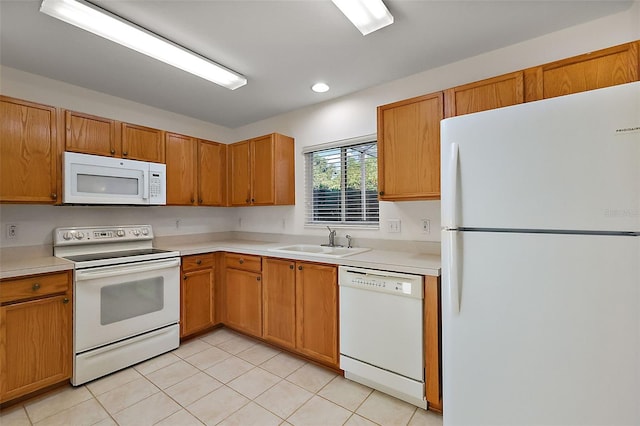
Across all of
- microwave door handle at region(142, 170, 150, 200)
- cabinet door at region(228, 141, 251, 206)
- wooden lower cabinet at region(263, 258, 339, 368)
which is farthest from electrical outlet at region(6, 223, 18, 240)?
wooden lower cabinet at region(263, 258, 339, 368)

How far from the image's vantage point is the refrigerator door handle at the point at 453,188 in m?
1.45

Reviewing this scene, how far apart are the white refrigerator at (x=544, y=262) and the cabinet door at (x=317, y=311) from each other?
35.3 inches

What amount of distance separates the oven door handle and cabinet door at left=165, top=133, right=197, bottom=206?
714mm

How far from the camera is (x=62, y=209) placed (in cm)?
256

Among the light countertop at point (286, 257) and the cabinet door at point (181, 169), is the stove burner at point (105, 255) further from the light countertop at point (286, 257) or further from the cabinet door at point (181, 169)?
the cabinet door at point (181, 169)

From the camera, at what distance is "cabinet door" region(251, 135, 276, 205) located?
10.2 feet

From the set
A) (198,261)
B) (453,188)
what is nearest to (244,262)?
(198,261)

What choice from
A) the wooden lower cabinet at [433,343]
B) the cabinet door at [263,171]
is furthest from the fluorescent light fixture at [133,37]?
the wooden lower cabinet at [433,343]

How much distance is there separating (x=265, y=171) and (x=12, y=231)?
7.03ft

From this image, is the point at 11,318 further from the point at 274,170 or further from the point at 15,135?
the point at 274,170

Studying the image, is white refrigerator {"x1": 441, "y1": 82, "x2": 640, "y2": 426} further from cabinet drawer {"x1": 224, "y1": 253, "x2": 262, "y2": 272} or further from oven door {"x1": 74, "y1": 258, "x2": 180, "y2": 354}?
oven door {"x1": 74, "y1": 258, "x2": 180, "y2": 354}

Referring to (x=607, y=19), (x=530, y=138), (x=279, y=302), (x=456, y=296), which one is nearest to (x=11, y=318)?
(x=279, y=302)

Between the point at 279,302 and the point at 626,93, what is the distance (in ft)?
8.07

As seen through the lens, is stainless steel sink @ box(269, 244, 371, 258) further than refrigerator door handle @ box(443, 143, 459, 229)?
Yes
